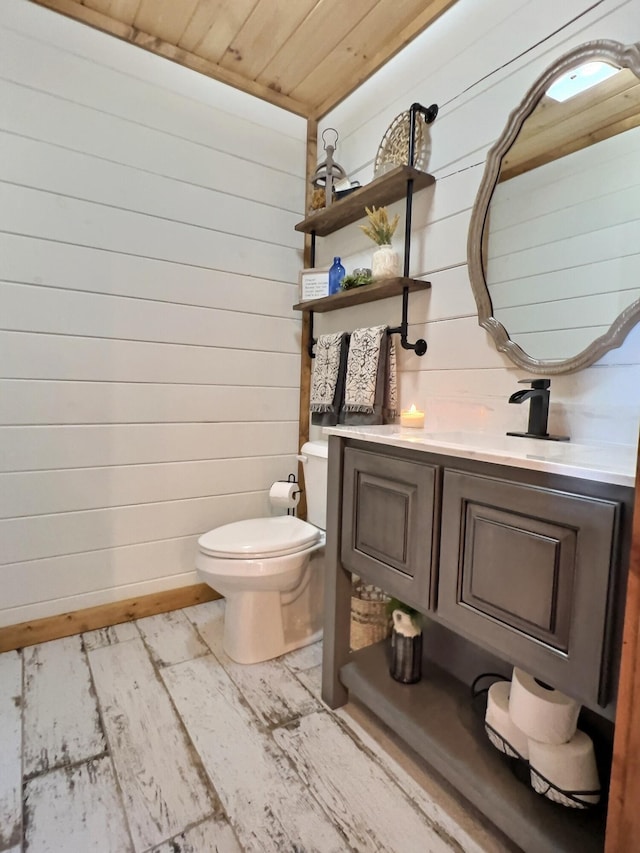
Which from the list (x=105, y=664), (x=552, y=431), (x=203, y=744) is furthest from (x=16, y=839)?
(x=552, y=431)

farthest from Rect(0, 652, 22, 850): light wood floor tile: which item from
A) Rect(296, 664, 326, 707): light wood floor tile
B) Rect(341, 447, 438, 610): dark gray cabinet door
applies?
Rect(341, 447, 438, 610): dark gray cabinet door

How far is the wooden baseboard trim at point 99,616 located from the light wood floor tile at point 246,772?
0.45 metres

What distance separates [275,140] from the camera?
217 centimetres

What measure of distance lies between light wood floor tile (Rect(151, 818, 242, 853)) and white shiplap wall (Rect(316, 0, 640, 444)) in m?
1.26

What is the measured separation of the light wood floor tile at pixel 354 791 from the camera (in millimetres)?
1030

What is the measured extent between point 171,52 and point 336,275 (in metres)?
1.14

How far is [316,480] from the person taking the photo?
6.24 ft

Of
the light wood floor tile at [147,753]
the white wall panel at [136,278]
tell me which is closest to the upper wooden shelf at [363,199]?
the white wall panel at [136,278]

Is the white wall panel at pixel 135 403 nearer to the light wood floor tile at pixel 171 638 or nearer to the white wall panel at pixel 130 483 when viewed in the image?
the white wall panel at pixel 130 483

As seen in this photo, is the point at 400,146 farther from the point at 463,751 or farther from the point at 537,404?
the point at 463,751

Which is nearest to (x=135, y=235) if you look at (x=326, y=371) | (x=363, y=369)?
(x=326, y=371)

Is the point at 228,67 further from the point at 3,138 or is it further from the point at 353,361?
the point at 353,361

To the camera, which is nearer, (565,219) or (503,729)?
(503,729)

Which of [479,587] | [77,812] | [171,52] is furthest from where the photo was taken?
[171,52]
